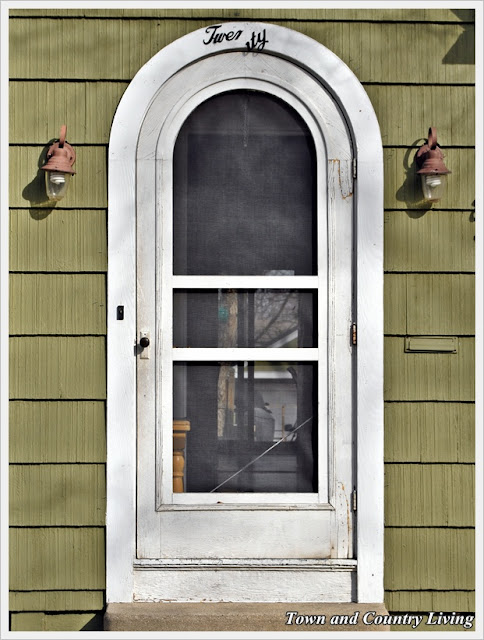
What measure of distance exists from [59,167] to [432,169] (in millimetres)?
1501

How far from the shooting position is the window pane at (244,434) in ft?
9.55

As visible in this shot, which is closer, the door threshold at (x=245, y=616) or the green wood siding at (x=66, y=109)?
the door threshold at (x=245, y=616)

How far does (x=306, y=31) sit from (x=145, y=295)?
129cm

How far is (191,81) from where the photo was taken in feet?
9.59

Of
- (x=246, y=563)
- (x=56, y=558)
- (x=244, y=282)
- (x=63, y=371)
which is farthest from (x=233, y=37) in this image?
(x=56, y=558)

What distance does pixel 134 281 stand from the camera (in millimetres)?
2887

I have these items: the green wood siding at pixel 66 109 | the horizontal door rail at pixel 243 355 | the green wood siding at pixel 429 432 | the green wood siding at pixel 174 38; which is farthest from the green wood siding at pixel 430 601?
the green wood siding at pixel 66 109

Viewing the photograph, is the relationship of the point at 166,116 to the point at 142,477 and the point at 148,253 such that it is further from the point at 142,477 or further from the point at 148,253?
the point at 142,477

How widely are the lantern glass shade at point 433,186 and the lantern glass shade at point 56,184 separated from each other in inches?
57.6

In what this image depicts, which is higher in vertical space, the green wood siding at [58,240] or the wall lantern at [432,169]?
the wall lantern at [432,169]

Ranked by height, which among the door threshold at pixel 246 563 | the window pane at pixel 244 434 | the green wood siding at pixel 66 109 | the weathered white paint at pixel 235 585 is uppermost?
the green wood siding at pixel 66 109

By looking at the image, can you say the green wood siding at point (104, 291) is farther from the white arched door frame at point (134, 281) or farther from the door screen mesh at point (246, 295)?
the door screen mesh at point (246, 295)

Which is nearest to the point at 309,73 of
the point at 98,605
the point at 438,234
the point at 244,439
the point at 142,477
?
the point at 438,234

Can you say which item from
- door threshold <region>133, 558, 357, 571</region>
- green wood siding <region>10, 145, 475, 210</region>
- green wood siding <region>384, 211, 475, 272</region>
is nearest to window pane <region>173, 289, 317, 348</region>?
green wood siding <region>384, 211, 475, 272</region>
